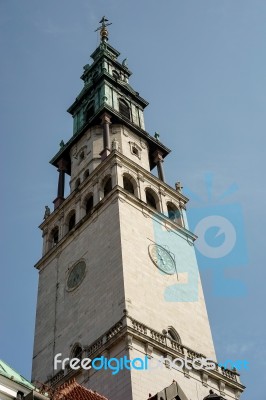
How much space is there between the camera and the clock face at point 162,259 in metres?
44.6

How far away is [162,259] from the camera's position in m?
45.3

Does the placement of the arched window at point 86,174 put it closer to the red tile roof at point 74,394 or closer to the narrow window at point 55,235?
the narrow window at point 55,235

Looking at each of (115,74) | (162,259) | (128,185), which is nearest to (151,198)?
(128,185)

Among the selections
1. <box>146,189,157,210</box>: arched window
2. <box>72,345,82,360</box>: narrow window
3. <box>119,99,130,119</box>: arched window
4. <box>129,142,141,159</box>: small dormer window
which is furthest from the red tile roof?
<box>119,99,130,119</box>: arched window

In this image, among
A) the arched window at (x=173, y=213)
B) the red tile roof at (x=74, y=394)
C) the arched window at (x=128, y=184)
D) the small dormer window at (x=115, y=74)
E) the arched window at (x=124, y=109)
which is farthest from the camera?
the small dormer window at (x=115, y=74)

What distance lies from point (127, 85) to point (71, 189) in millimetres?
16164

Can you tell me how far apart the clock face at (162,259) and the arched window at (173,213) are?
6139mm

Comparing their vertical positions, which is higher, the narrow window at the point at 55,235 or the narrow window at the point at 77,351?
the narrow window at the point at 55,235

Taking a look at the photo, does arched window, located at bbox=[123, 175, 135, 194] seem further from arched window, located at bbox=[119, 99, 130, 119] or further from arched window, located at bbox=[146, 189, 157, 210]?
arched window, located at bbox=[119, 99, 130, 119]

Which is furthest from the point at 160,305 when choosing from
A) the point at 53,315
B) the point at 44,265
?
the point at 44,265

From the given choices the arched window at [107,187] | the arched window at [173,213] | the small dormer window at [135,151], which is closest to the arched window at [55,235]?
the arched window at [107,187]

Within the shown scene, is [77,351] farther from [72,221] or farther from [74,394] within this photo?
[72,221]

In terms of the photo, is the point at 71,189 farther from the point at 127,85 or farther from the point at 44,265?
the point at 127,85

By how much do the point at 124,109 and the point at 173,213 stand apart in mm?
15806
